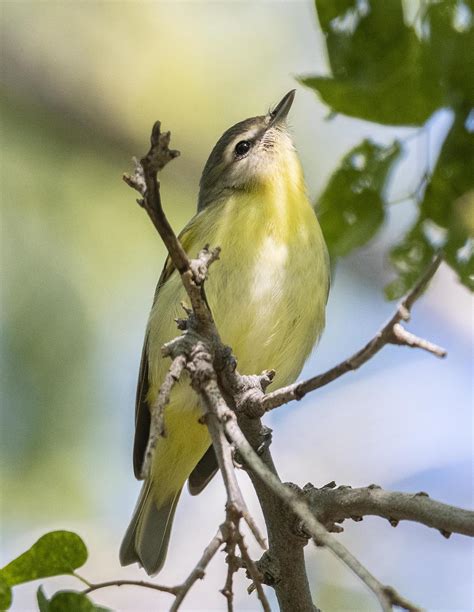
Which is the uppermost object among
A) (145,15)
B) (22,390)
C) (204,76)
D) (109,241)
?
(145,15)

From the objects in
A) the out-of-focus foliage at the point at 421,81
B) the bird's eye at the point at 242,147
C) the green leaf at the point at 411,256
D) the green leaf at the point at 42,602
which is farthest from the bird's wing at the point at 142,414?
the green leaf at the point at 42,602

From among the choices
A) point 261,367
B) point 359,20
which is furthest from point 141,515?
point 359,20

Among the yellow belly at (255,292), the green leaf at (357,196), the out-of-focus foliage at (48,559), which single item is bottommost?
the out-of-focus foliage at (48,559)

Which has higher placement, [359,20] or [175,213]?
[175,213]

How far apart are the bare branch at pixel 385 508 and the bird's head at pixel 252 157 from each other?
2.32 metres

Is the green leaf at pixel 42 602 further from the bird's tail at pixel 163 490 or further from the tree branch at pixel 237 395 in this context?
the bird's tail at pixel 163 490

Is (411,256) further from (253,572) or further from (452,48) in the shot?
(253,572)

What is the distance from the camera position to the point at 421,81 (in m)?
3.11

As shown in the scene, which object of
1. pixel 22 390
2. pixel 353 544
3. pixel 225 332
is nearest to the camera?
pixel 225 332

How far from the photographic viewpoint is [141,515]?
197 inches

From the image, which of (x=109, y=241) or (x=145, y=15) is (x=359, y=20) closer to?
(x=109, y=241)

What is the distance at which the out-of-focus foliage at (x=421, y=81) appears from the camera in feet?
9.93

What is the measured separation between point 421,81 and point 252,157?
2.04 m

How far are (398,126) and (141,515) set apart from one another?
2630 millimetres
